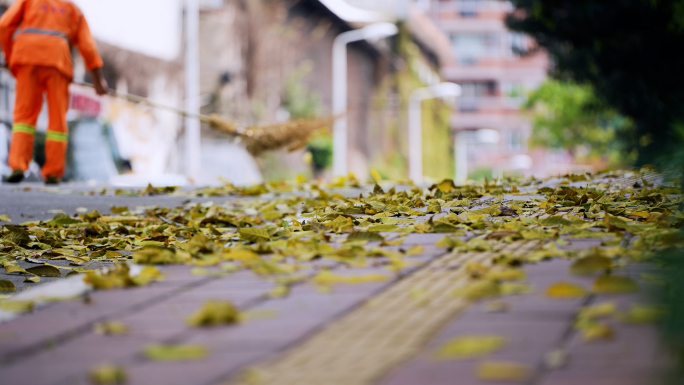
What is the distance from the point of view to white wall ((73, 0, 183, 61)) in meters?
15.9

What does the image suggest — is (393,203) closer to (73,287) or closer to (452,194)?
(452,194)

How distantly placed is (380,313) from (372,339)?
9.1 inches

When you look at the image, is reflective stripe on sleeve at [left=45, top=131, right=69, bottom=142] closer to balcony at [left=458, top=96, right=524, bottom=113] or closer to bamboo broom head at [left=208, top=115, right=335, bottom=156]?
bamboo broom head at [left=208, top=115, right=335, bottom=156]

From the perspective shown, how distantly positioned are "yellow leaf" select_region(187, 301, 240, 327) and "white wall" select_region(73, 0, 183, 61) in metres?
13.8

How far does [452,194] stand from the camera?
5.67m

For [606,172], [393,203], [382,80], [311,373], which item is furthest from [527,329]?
[382,80]

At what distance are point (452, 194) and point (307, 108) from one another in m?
18.0

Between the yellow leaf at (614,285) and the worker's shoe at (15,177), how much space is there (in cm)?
780

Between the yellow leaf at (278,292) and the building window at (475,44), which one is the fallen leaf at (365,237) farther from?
the building window at (475,44)

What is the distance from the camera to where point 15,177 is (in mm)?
9258

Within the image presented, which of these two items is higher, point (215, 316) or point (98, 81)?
point (98, 81)

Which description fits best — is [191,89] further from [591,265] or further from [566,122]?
[566,122]

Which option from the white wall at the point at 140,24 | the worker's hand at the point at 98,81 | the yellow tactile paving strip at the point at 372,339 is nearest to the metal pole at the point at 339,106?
the white wall at the point at 140,24

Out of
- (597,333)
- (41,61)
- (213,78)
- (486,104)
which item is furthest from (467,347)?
(486,104)
